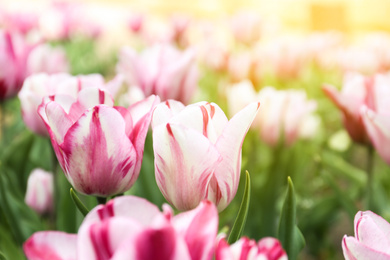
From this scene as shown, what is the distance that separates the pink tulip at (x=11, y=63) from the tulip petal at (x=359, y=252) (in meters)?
0.67

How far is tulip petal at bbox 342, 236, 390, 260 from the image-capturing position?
0.33 m

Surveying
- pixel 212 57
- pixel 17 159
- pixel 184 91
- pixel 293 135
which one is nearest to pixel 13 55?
pixel 17 159

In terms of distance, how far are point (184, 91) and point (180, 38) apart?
4.15ft

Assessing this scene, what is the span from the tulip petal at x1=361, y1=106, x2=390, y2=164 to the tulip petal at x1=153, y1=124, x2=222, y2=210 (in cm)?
27

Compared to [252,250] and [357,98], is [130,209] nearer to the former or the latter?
[252,250]

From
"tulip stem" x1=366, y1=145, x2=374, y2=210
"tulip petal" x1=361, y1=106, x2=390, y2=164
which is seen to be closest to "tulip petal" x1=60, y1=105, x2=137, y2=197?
"tulip petal" x1=361, y1=106, x2=390, y2=164

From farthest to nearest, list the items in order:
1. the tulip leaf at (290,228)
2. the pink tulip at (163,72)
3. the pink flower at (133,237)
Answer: the pink tulip at (163,72), the tulip leaf at (290,228), the pink flower at (133,237)

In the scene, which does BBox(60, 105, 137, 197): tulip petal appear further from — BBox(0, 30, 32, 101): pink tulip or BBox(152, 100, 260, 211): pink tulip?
BBox(0, 30, 32, 101): pink tulip

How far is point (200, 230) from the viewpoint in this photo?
0.29 m

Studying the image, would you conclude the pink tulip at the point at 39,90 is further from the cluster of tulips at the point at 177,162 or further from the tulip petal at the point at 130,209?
the tulip petal at the point at 130,209

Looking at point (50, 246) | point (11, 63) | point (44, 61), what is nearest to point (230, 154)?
point (50, 246)

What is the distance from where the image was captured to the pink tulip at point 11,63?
2.77 ft

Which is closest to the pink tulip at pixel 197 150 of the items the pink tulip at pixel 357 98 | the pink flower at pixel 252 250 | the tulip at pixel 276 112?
the pink flower at pixel 252 250

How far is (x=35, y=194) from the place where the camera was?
76cm
